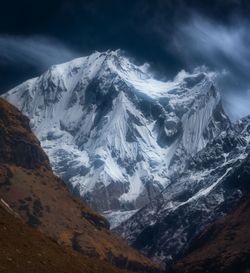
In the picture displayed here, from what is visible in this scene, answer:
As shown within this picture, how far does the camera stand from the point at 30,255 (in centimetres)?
7988

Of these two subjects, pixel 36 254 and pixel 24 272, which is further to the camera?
pixel 36 254

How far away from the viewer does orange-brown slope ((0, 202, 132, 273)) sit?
73750mm

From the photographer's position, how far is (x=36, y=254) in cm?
8162

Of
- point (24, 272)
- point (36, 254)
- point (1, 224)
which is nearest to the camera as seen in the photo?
point (24, 272)

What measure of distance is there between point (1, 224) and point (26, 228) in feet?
20.1

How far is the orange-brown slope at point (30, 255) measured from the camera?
73750 millimetres

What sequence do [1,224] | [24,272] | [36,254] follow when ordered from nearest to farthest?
[24,272], [36,254], [1,224]

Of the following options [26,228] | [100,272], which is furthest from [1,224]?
[100,272]

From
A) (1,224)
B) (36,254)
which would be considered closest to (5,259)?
(36,254)

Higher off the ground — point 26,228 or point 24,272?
point 26,228

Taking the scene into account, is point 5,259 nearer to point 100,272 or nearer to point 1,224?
point 1,224

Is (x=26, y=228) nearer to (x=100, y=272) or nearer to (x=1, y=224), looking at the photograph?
(x=1, y=224)

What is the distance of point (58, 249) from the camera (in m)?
92.3

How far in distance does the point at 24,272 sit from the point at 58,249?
21031 mm
